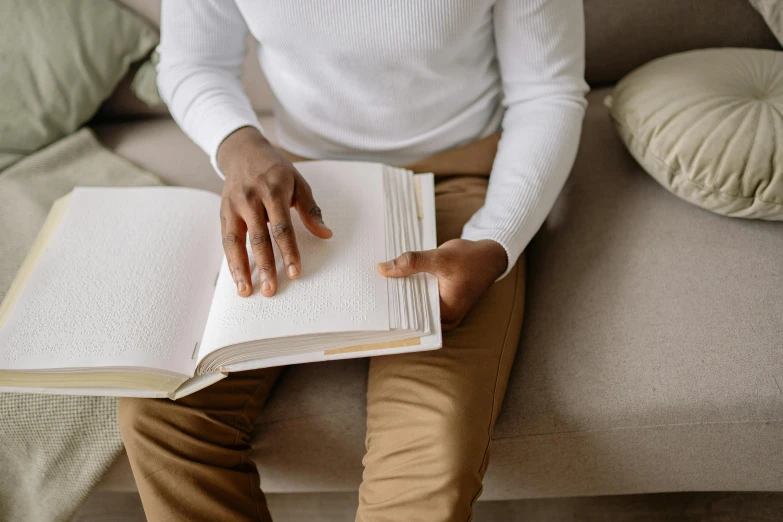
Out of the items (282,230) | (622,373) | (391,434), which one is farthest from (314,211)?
(622,373)

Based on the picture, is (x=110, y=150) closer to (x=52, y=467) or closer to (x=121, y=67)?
(x=121, y=67)

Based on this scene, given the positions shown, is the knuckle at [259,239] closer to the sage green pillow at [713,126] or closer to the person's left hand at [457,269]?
the person's left hand at [457,269]

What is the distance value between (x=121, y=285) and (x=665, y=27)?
1.01 m

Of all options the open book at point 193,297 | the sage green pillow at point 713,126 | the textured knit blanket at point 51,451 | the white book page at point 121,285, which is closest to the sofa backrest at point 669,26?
the sage green pillow at point 713,126

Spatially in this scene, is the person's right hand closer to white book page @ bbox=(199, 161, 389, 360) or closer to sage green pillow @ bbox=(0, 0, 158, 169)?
white book page @ bbox=(199, 161, 389, 360)

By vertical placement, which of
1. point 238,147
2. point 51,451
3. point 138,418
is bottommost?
point 51,451

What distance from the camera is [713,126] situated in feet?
2.70

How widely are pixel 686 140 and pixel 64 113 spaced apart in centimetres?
112

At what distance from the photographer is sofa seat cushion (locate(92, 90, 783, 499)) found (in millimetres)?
757

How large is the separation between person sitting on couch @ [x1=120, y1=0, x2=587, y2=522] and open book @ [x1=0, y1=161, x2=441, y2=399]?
0.11ft

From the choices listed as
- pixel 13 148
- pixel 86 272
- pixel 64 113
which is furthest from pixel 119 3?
pixel 86 272

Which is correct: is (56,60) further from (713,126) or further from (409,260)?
(713,126)

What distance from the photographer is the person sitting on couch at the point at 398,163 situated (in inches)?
27.7

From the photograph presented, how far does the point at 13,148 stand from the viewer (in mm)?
1160
